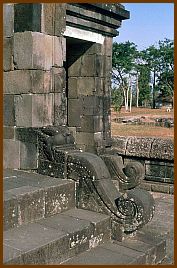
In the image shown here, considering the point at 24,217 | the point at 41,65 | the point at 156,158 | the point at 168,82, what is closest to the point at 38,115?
the point at 41,65

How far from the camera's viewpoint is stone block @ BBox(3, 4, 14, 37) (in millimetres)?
5207

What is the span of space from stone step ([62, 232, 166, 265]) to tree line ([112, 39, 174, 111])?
5135cm

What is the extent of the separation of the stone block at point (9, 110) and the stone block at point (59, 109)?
0.60 meters

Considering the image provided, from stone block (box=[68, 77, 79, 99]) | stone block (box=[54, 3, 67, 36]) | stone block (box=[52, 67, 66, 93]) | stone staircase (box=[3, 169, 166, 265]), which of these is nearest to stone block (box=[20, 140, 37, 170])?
stone staircase (box=[3, 169, 166, 265])

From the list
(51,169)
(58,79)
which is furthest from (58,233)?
(58,79)

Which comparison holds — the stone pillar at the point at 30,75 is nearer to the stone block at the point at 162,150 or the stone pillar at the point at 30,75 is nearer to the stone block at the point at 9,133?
the stone block at the point at 9,133

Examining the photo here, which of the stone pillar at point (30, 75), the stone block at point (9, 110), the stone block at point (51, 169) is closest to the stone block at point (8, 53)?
the stone pillar at point (30, 75)

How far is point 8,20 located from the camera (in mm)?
5258

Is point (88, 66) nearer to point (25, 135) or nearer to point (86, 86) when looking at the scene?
point (86, 86)

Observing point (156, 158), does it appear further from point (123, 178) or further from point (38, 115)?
point (38, 115)

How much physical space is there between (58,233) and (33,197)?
515 millimetres

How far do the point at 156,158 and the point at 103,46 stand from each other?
7.98 feet

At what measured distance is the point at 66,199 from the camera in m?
4.58

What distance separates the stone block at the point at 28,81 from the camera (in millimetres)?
5059
